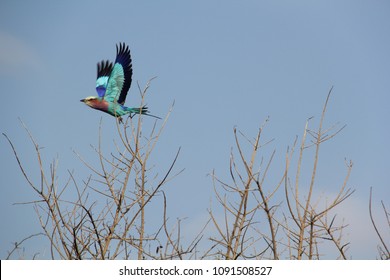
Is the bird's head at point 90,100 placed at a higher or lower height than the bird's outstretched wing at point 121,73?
lower

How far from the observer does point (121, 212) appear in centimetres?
326

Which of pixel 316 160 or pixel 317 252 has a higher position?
pixel 316 160

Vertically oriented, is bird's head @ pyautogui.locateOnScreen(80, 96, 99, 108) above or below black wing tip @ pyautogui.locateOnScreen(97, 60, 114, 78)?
below

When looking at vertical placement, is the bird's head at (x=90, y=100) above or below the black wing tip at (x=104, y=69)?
below

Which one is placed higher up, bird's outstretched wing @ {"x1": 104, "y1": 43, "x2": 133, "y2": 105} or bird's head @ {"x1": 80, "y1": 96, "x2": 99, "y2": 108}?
bird's outstretched wing @ {"x1": 104, "y1": 43, "x2": 133, "y2": 105}

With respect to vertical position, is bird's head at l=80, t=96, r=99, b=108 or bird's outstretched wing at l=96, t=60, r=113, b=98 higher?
bird's outstretched wing at l=96, t=60, r=113, b=98

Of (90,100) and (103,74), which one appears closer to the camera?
(90,100)

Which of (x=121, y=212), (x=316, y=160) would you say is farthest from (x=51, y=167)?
(x=316, y=160)
